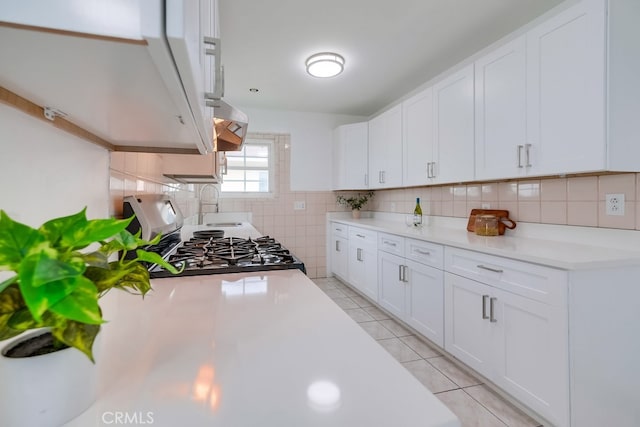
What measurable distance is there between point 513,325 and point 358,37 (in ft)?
7.30

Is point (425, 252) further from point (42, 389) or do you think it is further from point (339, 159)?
point (42, 389)

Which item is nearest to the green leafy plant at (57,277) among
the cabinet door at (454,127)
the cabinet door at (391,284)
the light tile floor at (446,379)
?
the light tile floor at (446,379)

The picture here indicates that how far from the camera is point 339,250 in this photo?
411 cm

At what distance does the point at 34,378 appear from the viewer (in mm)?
355

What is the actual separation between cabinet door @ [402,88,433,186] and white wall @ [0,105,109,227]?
249 centimetres

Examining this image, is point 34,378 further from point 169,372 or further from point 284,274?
point 284,274

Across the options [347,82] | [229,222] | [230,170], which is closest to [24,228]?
[347,82]

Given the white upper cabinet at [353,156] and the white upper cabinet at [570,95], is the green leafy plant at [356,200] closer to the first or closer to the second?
the white upper cabinet at [353,156]

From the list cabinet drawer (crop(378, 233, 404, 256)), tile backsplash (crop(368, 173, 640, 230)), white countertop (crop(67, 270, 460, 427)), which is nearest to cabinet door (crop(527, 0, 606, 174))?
tile backsplash (crop(368, 173, 640, 230))

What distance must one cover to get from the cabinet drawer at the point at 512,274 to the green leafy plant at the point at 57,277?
1634 mm

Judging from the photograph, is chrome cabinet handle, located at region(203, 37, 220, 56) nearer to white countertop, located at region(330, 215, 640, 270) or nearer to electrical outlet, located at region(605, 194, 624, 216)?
white countertop, located at region(330, 215, 640, 270)

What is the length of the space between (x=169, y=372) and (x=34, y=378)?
194mm

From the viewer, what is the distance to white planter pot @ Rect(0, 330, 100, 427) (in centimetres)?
34

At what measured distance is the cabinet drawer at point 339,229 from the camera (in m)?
3.90
